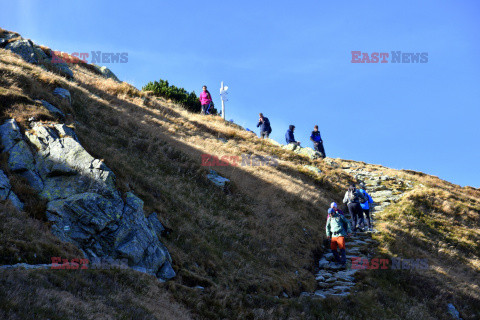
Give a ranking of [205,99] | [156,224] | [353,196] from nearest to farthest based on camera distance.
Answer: [156,224], [353,196], [205,99]

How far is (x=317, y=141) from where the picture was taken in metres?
27.5

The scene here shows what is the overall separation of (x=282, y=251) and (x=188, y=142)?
1016cm

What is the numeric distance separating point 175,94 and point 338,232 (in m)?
24.5

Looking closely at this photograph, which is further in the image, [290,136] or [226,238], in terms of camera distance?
[290,136]

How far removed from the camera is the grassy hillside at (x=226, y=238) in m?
6.53

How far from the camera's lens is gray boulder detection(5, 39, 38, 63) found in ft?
68.0

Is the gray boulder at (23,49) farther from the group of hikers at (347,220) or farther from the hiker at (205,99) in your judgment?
the group of hikers at (347,220)

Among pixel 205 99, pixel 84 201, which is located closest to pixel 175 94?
pixel 205 99

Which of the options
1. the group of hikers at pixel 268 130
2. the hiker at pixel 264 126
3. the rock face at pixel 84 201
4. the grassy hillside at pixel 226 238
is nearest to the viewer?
the grassy hillside at pixel 226 238

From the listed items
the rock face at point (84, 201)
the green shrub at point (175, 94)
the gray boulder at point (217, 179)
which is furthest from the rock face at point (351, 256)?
the green shrub at point (175, 94)

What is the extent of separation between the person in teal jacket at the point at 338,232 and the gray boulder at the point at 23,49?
2027cm

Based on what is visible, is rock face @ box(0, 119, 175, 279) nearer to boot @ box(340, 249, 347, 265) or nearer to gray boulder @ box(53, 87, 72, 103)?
gray boulder @ box(53, 87, 72, 103)

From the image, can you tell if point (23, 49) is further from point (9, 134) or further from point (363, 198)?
point (363, 198)

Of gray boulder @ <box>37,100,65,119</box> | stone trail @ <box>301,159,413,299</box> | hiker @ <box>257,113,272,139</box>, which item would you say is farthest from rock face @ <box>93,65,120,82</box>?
stone trail @ <box>301,159,413,299</box>
